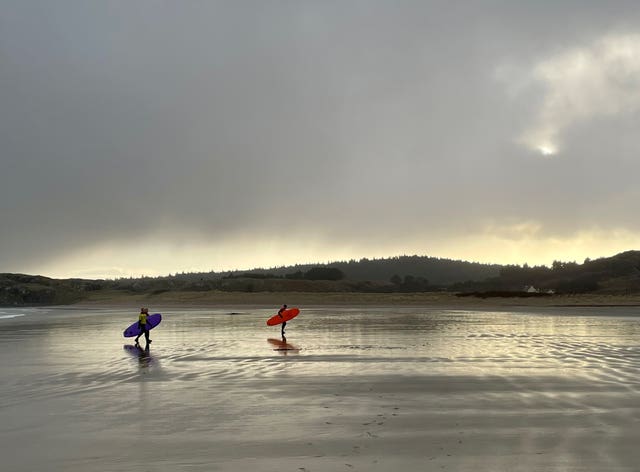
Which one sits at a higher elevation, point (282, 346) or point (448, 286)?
point (448, 286)

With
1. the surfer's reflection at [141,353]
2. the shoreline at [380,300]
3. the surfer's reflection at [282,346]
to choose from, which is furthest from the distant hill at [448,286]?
the surfer's reflection at [141,353]

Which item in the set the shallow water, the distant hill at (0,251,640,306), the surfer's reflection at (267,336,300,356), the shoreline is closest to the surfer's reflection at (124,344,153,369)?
the shallow water

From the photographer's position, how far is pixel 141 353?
782 inches

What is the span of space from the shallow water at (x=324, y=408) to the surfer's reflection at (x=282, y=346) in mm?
123

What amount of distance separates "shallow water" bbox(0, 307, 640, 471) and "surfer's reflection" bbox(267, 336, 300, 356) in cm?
12

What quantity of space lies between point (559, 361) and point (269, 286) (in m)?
84.8

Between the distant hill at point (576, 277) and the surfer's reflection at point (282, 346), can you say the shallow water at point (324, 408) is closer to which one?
the surfer's reflection at point (282, 346)

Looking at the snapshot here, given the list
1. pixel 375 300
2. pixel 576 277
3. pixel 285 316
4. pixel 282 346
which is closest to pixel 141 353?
pixel 282 346

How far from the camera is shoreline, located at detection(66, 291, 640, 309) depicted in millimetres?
58969

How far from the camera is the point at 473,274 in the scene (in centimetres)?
19612

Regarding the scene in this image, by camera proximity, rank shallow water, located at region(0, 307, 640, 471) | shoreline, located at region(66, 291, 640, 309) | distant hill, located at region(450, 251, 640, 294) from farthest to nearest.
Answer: distant hill, located at region(450, 251, 640, 294), shoreline, located at region(66, 291, 640, 309), shallow water, located at region(0, 307, 640, 471)

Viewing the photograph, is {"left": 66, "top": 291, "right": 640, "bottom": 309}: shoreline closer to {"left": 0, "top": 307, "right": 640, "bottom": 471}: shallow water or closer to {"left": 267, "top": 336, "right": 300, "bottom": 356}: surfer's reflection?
{"left": 267, "top": 336, "right": 300, "bottom": 356}: surfer's reflection

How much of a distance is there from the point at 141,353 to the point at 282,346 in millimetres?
5314

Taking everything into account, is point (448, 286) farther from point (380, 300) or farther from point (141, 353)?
point (141, 353)
